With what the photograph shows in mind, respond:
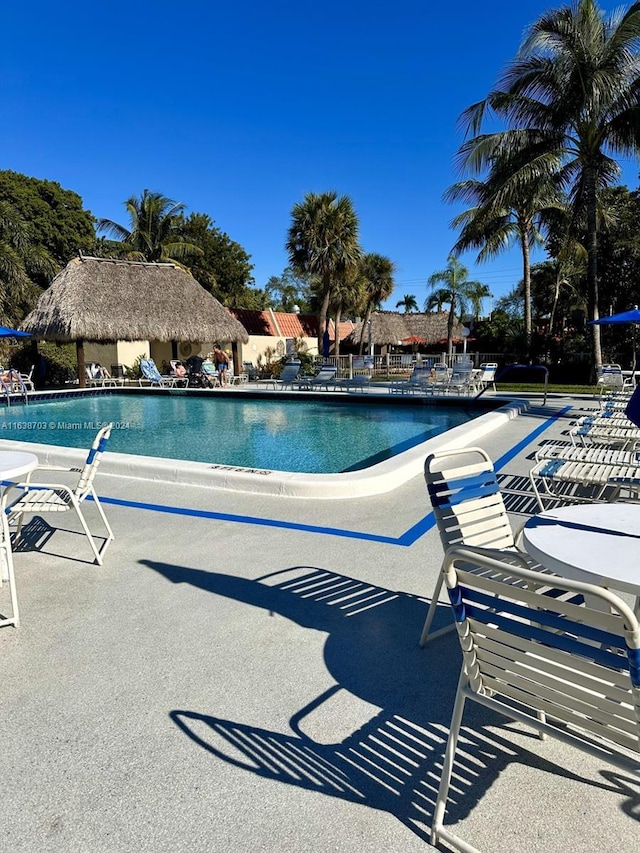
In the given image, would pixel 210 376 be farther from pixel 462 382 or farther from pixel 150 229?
pixel 150 229

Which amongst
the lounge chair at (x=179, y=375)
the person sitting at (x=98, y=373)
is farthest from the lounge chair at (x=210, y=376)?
the person sitting at (x=98, y=373)

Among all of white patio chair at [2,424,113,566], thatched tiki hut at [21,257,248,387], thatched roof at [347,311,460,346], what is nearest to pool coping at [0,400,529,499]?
white patio chair at [2,424,113,566]

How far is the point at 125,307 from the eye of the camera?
2259 cm

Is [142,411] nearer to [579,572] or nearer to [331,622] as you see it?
[331,622]

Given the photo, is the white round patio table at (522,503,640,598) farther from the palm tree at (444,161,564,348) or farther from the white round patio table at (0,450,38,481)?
the palm tree at (444,161,564,348)

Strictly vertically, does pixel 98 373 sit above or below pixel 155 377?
above

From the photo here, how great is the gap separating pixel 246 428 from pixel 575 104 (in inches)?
521

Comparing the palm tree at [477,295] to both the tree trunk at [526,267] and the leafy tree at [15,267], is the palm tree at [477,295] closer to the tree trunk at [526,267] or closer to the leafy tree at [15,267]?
the tree trunk at [526,267]

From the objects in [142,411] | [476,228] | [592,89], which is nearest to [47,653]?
[142,411]

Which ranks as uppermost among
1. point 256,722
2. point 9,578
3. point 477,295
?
point 477,295

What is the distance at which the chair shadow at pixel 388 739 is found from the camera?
1896 millimetres

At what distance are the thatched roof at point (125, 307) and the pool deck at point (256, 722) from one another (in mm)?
19016

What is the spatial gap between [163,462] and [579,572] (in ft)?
17.6

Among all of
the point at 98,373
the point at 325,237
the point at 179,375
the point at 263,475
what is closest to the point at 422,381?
the point at 179,375
